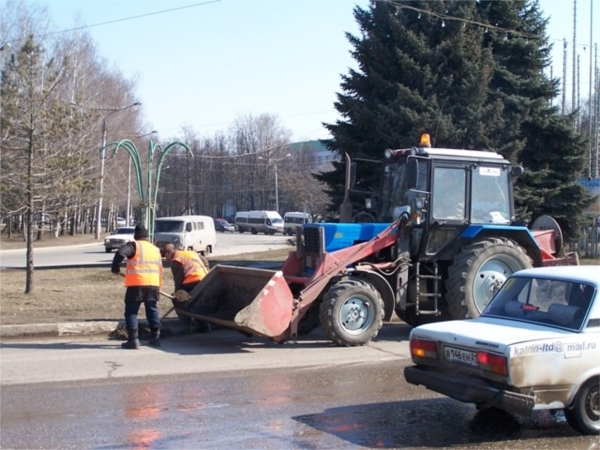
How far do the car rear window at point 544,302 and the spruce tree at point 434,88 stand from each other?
14.5 meters

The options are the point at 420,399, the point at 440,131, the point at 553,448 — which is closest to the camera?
the point at 553,448

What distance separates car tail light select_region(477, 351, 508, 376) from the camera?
5922 millimetres

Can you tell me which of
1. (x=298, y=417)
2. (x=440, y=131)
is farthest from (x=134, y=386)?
(x=440, y=131)

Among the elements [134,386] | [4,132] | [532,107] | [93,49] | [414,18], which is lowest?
[134,386]

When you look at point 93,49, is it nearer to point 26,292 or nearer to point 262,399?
point 26,292

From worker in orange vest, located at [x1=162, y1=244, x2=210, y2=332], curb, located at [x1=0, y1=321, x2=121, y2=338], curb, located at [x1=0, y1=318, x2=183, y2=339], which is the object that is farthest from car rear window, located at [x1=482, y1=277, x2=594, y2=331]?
curb, located at [x1=0, y1=321, x2=121, y2=338]

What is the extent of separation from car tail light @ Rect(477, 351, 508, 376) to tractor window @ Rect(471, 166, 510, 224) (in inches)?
228

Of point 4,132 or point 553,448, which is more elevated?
point 4,132

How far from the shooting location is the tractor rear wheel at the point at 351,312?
414 inches

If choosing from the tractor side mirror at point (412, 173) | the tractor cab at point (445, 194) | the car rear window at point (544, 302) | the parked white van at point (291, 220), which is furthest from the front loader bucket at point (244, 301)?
the parked white van at point (291, 220)

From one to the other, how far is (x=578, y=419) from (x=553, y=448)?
1.25ft

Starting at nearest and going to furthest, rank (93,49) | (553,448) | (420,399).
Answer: (553,448), (420,399), (93,49)

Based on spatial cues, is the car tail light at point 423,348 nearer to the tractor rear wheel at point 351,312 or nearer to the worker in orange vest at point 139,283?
the tractor rear wheel at point 351,312

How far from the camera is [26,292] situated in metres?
16.2
